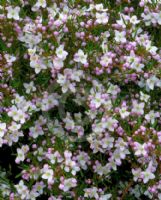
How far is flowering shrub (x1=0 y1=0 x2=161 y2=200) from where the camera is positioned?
10.9ft

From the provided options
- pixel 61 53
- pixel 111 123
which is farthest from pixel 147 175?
pixel 61 53

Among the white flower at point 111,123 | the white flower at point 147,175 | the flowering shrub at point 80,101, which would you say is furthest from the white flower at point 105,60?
the white flower at point 147,175

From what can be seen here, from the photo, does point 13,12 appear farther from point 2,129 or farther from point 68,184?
point 68,184

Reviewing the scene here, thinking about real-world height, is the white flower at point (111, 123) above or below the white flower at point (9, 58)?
below

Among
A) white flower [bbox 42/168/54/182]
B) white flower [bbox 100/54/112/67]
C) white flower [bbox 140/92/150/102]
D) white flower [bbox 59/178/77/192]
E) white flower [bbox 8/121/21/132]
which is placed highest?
white flower [bbox 100/54/112/67]

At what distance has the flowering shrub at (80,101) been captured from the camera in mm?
3332

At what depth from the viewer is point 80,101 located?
3576mm

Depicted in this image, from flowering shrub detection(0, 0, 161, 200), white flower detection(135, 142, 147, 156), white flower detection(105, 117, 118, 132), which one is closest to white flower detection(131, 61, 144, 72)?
flowering shrub detection(0, 0, 161, 200)

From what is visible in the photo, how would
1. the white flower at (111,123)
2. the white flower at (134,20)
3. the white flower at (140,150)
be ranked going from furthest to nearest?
the white flower at (134,20), the white flower at (111,123), the white flower at (140,150)

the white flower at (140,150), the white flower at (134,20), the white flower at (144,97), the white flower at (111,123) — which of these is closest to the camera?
the white flower at (140,150)

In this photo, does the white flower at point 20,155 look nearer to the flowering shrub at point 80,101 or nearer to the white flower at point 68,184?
the flowering shrub at point 80,101

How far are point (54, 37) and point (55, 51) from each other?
0.11 metres

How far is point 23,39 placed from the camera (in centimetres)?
354

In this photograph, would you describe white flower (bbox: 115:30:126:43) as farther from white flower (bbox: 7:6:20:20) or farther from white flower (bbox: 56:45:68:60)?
white flower (bbox: 7:6:20:20)
